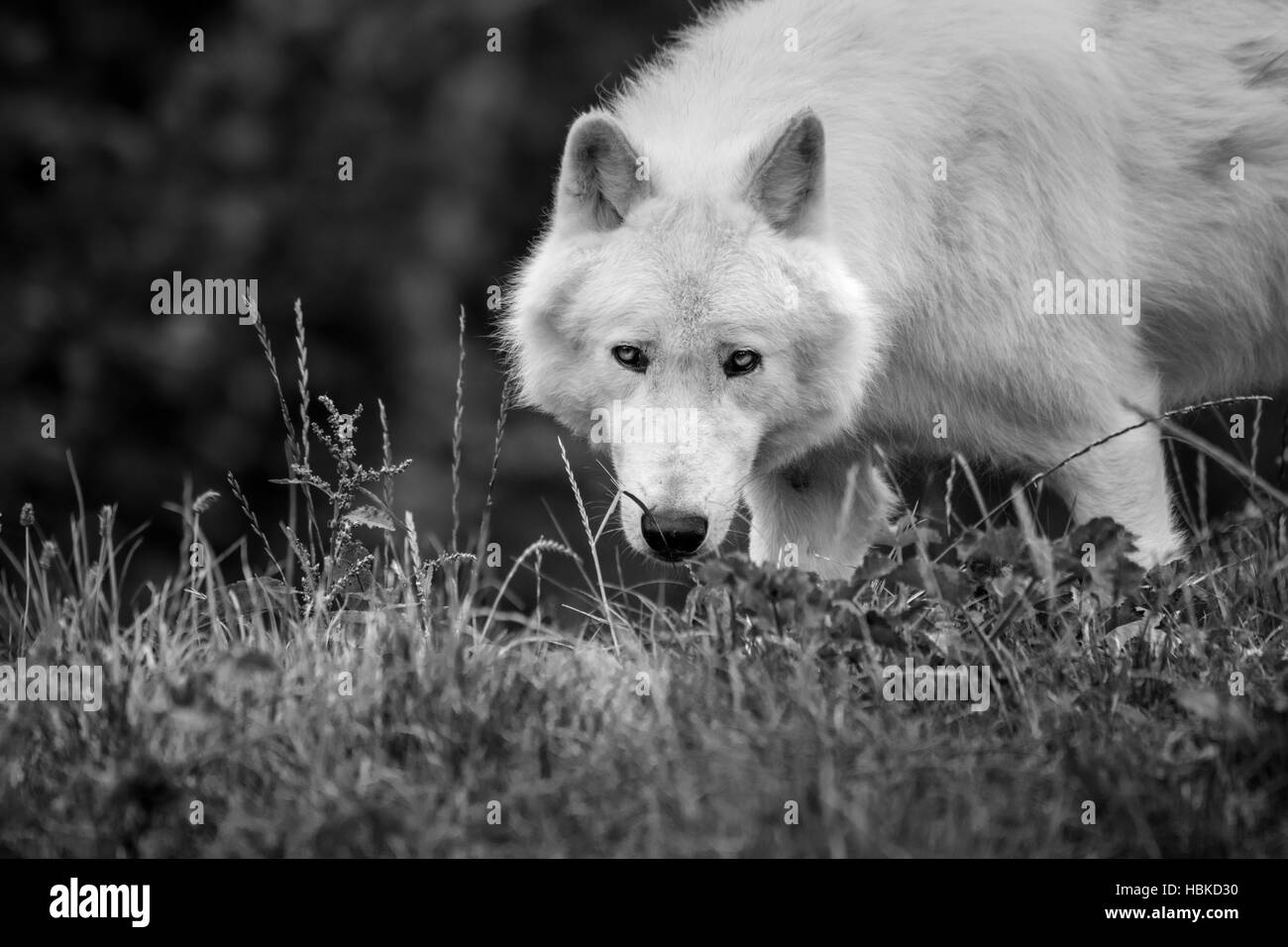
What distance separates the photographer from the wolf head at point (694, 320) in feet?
12.0

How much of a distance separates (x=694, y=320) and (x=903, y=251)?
2.37ft

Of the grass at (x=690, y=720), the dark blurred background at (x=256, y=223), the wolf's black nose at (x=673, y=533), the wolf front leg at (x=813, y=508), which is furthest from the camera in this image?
the dark blurred background at (x=256, y=223)

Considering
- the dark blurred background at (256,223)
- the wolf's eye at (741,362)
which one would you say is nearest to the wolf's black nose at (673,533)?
the wolf's eye at (741,362)

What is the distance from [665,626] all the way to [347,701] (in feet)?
2.83

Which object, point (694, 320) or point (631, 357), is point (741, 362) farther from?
point (631, 357)

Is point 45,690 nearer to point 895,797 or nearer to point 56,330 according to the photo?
point 895,797

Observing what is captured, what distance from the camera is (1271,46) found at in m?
4.61

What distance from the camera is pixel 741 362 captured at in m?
3.75

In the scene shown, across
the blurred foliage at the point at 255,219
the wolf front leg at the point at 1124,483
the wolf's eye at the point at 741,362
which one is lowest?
the wolf front leg at the point at 1124,483

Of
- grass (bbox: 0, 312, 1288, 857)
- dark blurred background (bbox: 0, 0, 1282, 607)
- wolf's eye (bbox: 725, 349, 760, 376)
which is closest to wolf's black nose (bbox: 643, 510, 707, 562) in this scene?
grass (bbox: 0, 312, 1288, 857)

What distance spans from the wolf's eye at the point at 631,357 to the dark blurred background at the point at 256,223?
5.36 metres

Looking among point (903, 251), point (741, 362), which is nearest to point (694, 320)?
point (741, 362)

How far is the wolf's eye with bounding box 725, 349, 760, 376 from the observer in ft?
12.3

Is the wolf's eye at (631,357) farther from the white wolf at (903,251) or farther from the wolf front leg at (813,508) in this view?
the wolf front leg at (813,508)
